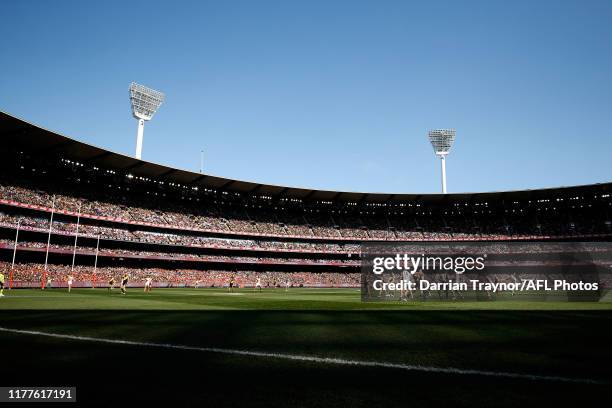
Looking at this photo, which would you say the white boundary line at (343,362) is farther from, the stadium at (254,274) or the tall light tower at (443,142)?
the tall light tower at (443,142)

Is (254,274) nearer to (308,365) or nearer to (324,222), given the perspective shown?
(324,222)

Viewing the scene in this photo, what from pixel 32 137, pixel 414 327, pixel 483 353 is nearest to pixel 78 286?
pixel 32 137

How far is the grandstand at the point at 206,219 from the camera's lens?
4403 cm

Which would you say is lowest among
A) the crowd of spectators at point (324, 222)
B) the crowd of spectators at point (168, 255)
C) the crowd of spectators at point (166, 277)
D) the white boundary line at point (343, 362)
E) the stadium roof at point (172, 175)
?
the crowd of spectators at point (166, 277)

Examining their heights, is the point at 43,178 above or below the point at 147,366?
above

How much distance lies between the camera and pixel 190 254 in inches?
2309

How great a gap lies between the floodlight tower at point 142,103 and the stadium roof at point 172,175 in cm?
1542

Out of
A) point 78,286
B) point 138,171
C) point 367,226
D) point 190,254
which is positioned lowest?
point 78,286

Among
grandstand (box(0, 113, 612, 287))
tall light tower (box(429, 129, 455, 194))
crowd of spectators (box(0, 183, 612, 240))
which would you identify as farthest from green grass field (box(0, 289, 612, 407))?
tall light tower (box(429, 129, 455, 194))

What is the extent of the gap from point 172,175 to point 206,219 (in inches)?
383

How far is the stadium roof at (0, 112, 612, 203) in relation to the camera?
41.6 meters

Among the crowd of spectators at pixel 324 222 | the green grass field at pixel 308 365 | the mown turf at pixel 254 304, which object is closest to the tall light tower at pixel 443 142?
the crowd of spectators at pixel 324 222

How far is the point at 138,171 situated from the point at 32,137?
1354cm

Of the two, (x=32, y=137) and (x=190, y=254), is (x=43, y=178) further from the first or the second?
(x=190, y=254)
